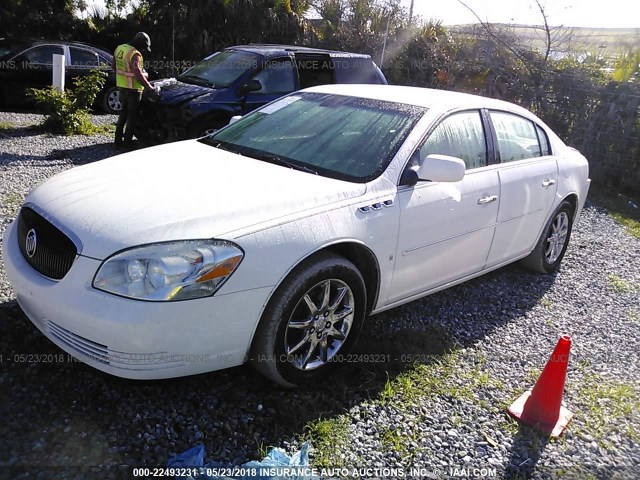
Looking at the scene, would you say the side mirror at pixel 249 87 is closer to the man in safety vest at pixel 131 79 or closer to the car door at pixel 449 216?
the man in safety vest at pixel 131 79

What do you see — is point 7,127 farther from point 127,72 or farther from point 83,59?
point 83,59

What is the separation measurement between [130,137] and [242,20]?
8.48 meters

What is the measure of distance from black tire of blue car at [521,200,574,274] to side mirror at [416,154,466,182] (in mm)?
2001

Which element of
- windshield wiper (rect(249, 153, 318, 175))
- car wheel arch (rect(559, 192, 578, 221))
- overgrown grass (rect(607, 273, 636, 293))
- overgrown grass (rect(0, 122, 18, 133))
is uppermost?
windshield wiper (rect(249, 153, 318, 175))

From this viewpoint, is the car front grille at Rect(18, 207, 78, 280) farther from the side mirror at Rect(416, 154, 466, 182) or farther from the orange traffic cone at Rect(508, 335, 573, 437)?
the orange traffic cone at Rect(508, 335, 573, 437)

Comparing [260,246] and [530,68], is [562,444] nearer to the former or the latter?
[260,246]

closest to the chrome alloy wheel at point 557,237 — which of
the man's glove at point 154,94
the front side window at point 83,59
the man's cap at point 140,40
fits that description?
the man's glove at point 154,94

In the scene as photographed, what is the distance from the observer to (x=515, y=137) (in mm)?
4566

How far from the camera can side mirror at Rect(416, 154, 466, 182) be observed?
11.0 ft

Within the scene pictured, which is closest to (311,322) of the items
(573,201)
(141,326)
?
(141,326)

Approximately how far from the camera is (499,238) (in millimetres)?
4293

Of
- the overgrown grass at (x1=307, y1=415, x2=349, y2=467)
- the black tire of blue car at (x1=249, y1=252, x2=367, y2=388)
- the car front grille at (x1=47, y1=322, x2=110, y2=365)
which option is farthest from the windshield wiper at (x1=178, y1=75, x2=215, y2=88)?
the overgrown grass at (x1=307, y1=415, x2=349, y2=467)

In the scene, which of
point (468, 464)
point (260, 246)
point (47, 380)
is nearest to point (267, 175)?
point (260, 246)

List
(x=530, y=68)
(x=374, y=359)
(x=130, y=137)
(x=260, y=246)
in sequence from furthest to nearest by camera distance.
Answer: (x=530, y=68) < (x=130, y=137) < (x=374, y=359) < (x=260, y=246)
